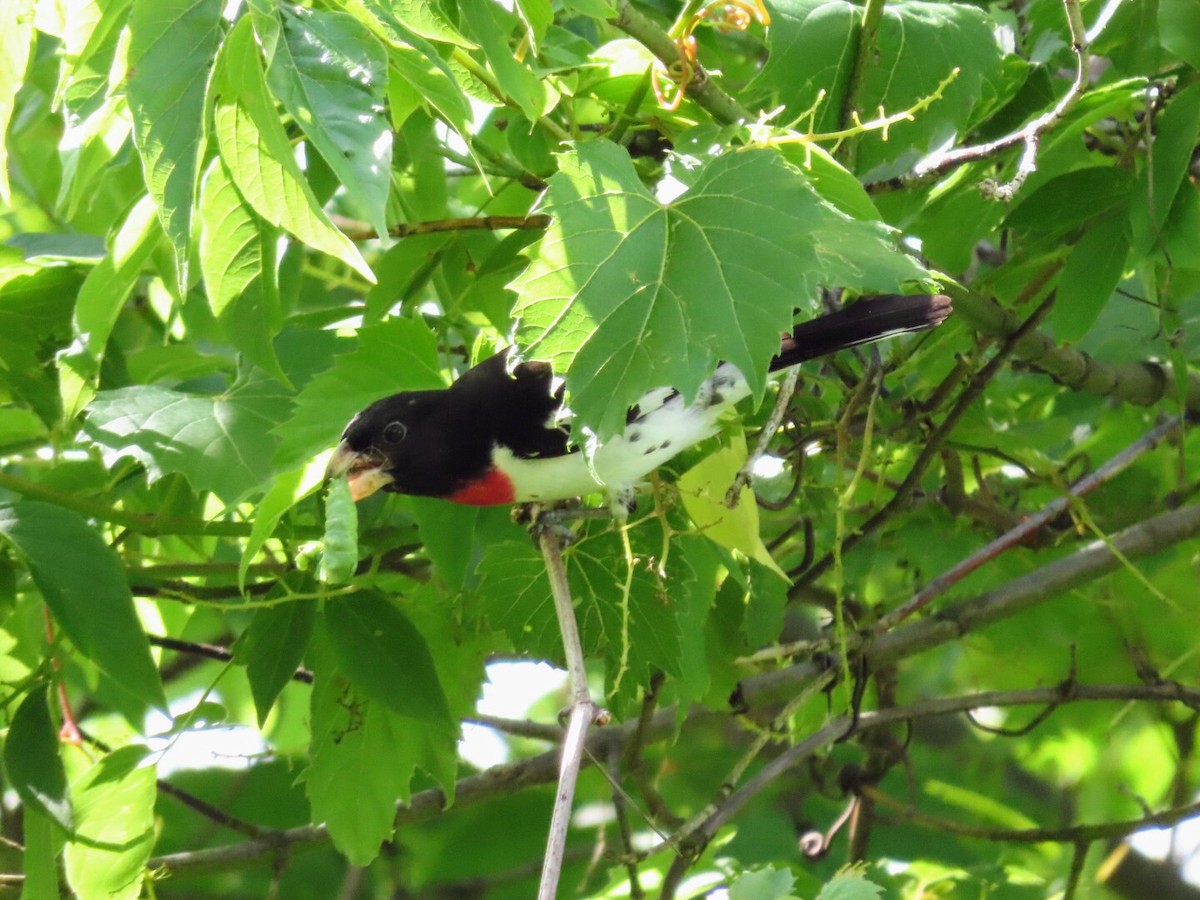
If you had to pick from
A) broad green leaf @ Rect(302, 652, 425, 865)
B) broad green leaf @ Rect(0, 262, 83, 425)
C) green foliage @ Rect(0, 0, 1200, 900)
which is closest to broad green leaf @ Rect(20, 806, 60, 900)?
green foliage @ Rect(0, 0, 1200, 900)

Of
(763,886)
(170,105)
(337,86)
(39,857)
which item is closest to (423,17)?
(337,86)

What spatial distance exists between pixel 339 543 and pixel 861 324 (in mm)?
1053

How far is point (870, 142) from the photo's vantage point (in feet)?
7.43

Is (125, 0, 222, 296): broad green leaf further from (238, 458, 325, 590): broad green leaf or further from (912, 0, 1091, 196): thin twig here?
(912, 0, 1091, 196): thin twig

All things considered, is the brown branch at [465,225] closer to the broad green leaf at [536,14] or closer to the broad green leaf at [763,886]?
the broad green leaf at [536,14]

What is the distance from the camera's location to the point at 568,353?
1.53m

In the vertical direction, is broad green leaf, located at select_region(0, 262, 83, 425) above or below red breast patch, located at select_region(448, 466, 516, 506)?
above

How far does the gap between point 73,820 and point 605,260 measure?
1400 mm

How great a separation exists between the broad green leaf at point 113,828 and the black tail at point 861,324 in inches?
51.7

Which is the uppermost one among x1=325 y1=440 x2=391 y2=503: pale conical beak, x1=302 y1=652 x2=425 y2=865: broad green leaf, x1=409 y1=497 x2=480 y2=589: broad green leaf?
x1=325 y1=440 x2=391 y2=503: pale conical beak

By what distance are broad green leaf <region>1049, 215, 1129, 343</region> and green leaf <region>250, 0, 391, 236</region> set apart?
54.6 inches

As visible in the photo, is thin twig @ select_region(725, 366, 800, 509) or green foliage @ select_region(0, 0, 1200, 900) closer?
green foliage @ select_region(0, 0, 1200, 900)

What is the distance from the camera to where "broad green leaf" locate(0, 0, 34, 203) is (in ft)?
5.71

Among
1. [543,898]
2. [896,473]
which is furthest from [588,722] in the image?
[896,473]
